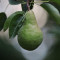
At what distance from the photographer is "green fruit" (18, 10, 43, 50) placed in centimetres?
85

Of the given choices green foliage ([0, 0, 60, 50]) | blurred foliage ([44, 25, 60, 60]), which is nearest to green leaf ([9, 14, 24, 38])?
green foliage ([0, 0, 60, 50])

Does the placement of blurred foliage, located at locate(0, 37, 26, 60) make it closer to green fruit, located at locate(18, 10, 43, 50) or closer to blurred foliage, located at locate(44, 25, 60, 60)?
blurred foliage, located at locate(44, 25, 60, 60)

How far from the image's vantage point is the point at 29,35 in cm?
85

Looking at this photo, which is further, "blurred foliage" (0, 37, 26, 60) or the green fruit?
"blurred foliage" (0, 37, 26, 60)

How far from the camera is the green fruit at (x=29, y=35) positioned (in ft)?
2.79

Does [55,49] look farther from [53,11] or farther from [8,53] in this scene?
[53,11]

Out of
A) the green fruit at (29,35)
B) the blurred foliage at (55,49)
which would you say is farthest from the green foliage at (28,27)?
the blurred foliage at (55,49)

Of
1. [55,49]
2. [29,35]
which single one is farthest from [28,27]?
[55,49]

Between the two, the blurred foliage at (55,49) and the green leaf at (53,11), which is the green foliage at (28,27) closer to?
the green leaf at (53,11)

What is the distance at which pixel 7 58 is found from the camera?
5.11 ft

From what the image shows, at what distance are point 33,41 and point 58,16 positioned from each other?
120 millimetres

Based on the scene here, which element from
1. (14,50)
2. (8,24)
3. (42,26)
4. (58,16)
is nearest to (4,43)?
(14,50)

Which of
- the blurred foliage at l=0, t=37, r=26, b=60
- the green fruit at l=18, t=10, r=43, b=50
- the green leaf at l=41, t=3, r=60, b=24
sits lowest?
the blurred foliage at l=0, t=37, r=26, b=60

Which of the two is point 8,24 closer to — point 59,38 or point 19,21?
point 19,21
